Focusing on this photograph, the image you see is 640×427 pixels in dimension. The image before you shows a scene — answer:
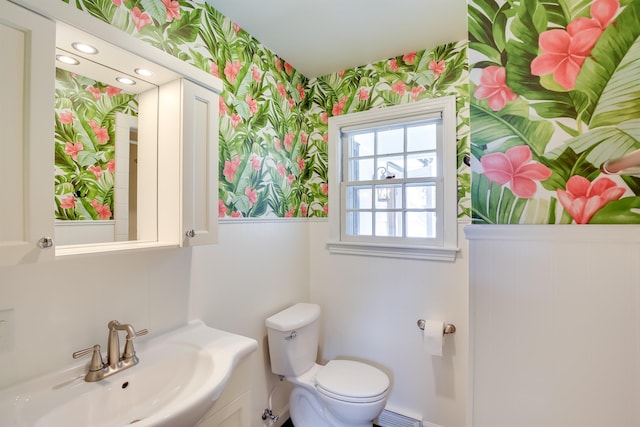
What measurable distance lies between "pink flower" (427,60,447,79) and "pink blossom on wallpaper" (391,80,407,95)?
179 millimetres

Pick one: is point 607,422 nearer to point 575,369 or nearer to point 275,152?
point 575,369

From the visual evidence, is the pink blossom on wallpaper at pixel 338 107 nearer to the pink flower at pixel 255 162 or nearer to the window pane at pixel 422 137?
the window pane at pixel 422 137

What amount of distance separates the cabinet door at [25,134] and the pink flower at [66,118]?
23 cm

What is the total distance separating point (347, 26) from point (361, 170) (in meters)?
0.90

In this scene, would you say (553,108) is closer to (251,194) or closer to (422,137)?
(422,137)

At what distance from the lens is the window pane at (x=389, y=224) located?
1.93 metres

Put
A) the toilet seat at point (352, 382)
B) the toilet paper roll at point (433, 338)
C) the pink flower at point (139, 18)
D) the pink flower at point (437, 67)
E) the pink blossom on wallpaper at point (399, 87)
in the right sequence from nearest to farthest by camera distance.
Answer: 1. the pink flower at point (139, 18)
2. the toilet seat at point (352, 382)
3. the toilet paper roll at point (433, 338)
4. the pink flower at point (437, 67)
5. the pink blossom on wallpaper at point (399, 87)

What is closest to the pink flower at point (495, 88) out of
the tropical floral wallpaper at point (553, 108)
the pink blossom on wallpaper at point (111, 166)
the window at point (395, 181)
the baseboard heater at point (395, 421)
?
the tropical floral wallpaper at point (553, 108)

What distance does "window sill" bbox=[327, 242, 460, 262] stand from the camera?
5.65 ft

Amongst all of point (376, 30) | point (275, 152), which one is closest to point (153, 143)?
point (275, 152)

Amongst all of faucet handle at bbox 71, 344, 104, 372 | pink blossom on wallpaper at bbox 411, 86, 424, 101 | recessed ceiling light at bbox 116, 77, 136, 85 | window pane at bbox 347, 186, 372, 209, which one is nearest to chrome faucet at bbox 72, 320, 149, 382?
faucet handle at bbox 71, 344, 104, 372

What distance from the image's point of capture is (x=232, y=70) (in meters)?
1.56

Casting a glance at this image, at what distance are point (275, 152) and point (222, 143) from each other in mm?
456

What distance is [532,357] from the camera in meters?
0.68
